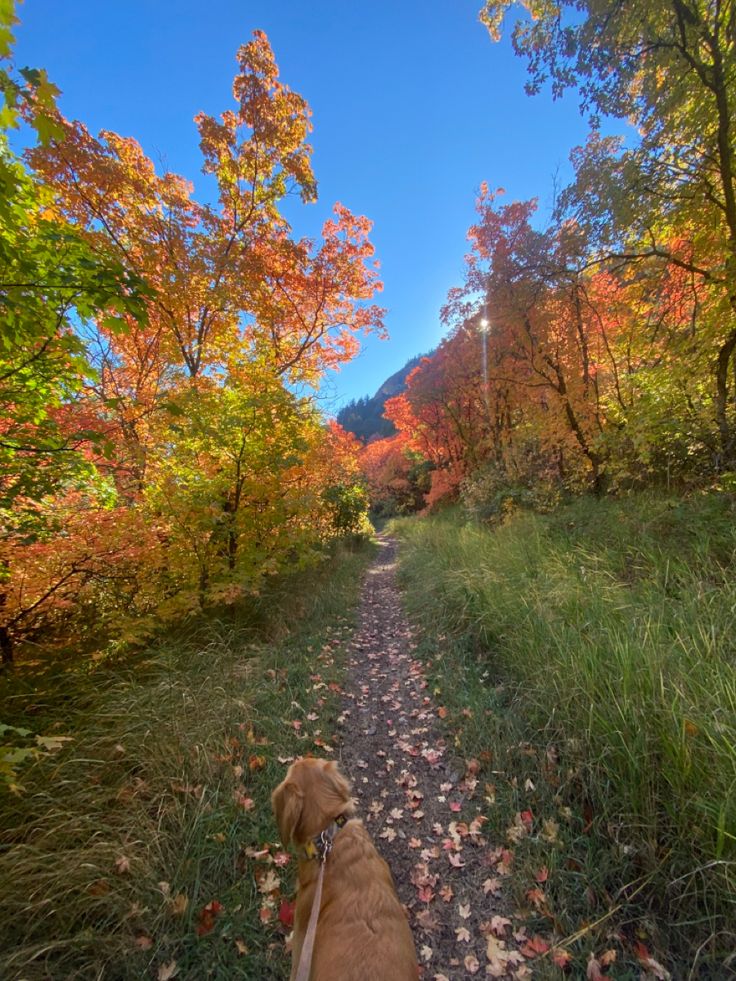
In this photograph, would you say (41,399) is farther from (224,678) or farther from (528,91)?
(528,91)

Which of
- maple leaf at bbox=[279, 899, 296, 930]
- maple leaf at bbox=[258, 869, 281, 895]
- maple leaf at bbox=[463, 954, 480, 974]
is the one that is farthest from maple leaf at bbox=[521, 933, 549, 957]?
maple leaf at bbox=[258, 869, 281, 895]

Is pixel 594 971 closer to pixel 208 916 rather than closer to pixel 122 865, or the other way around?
pixel 208 916

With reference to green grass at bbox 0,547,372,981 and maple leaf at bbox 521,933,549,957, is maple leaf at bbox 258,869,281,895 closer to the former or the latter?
green grass at bbox 0,547,372,981

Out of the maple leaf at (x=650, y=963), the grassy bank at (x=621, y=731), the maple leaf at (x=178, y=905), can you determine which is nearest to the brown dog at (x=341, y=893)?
the maple leaf at (x=178, y=905)

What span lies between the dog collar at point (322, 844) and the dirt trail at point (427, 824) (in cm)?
81

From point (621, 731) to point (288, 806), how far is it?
7.09 feet

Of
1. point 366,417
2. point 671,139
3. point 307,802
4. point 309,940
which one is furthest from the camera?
point 366,417

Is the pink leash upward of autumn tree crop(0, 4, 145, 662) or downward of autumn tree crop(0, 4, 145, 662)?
downward

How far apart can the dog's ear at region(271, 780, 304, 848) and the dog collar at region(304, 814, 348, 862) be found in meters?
0.11

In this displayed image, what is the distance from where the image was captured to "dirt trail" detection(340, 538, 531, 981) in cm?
194

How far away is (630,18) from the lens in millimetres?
4418

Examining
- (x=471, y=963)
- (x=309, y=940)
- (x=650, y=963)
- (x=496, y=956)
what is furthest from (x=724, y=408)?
(x=309, y=940)

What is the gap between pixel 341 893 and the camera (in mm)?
1728

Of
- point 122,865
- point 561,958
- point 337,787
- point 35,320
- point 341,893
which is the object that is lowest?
point 561,958
